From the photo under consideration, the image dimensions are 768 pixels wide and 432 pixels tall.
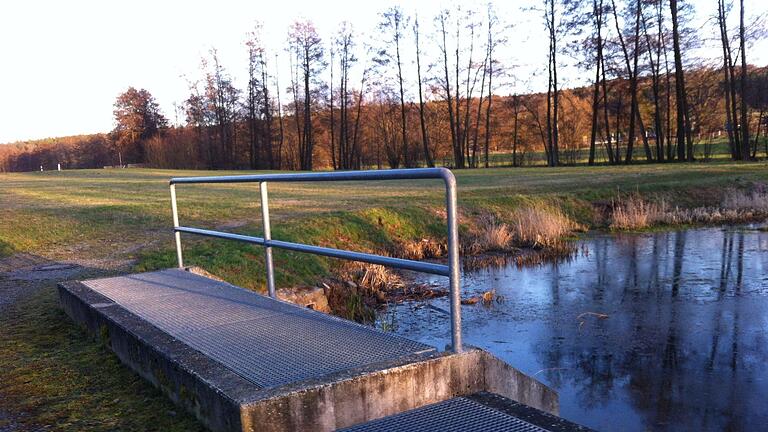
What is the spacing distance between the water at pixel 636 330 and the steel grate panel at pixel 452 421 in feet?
10.4

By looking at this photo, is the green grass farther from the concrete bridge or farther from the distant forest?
the distant forest

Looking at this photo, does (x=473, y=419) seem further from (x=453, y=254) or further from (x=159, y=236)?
(x=159, y=236)

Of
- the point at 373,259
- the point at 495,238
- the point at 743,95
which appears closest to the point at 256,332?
the point at 373,259

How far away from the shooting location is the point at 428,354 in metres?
3.44

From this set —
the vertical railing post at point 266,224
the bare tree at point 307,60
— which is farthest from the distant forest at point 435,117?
the vertical railing post at point 266,224

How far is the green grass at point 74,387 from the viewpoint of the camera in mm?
3279

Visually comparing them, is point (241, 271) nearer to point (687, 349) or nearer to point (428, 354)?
point (687, 349)

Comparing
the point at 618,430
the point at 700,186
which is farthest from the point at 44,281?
the point at 700,186

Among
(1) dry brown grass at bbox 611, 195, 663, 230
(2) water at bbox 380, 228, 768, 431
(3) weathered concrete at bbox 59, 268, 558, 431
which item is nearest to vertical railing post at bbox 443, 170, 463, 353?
(3) weathered concrete at bbox 59, 268, 558, 431

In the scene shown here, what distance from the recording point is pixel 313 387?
303 centimetres

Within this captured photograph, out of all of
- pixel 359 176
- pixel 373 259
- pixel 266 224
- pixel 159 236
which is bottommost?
pixel 159 236

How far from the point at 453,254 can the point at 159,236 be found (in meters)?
9.51

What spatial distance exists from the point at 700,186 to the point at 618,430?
58.4 feet

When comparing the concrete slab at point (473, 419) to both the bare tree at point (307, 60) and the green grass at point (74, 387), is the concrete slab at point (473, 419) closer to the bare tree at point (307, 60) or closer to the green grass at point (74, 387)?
the green grass at point (74, 387)
